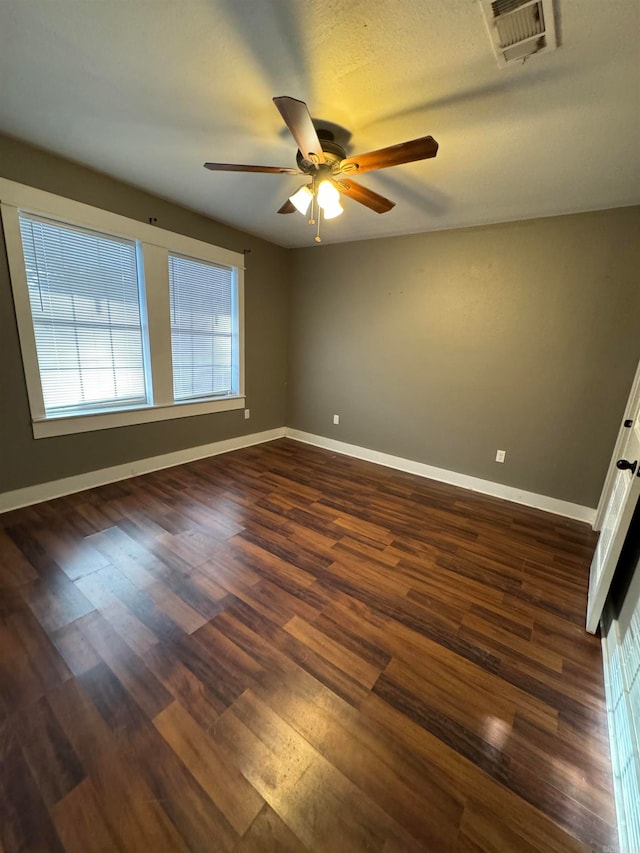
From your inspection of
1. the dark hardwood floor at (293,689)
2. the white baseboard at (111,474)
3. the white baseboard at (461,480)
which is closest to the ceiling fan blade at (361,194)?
the dark hardwood floor at (293,689)

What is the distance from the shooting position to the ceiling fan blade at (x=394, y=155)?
139 centimetres

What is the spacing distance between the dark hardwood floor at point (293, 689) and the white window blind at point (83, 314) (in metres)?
1.08

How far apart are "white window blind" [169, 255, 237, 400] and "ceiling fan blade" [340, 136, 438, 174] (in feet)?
7.10

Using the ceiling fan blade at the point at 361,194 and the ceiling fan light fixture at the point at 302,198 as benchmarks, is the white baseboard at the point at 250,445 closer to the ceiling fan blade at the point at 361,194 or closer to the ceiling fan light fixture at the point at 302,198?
the ceiling fan blade at the point at 361,194

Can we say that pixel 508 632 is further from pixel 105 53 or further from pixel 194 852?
pixel 105 53

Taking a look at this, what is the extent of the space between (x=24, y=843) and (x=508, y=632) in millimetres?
1914

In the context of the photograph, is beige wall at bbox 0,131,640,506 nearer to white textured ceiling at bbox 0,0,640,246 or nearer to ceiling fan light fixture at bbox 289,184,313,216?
white textured ceiling at bbox 0,0,640,246

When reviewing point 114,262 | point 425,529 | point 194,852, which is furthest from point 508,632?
point 114,262

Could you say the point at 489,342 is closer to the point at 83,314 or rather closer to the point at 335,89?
the point at 335,89

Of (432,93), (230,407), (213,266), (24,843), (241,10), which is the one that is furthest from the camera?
(230,407)

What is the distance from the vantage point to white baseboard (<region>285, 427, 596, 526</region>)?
2.89 m

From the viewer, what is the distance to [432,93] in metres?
1.52

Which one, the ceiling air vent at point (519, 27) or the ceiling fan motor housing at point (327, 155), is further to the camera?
the ceiling fan motor housing at point (327, 155)

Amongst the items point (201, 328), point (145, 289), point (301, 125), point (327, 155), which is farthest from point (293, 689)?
point (201, 328)
